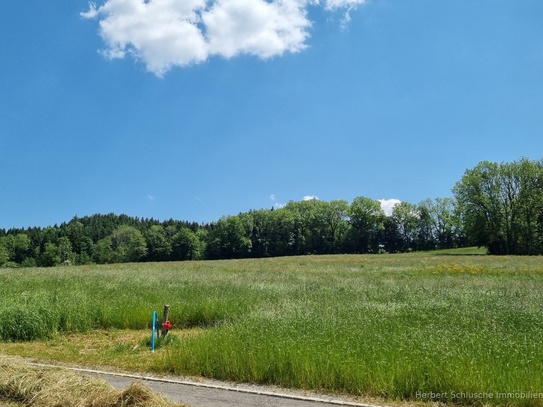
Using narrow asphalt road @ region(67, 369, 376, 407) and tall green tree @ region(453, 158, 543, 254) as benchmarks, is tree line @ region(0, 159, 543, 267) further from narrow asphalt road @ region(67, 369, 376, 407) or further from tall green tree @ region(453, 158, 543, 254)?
narrow asphalt road @ region(67, 369, 376, 407)

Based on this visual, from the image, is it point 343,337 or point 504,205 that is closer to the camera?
point 343,337

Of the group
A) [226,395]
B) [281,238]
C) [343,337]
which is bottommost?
[226,395]

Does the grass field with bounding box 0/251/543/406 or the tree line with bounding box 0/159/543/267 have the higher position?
the tree line with bounding box 0/159/543/267

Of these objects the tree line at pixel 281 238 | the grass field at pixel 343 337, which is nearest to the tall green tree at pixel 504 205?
the tree line at pixel 281 238

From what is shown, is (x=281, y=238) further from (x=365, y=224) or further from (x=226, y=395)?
(x=226, y=395)

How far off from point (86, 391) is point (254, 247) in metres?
121

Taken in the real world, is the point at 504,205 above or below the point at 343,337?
above

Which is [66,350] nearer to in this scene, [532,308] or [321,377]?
[321,377]

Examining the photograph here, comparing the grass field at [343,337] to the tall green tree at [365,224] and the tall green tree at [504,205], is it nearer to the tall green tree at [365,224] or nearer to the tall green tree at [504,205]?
the tall green tree at [504,205]

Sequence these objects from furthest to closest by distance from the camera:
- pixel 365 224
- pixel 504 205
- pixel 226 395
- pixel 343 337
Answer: pixel 365 224 < pixel 504 205 < pixel 343 337 < pixel 226 395

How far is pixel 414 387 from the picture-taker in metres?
7.24

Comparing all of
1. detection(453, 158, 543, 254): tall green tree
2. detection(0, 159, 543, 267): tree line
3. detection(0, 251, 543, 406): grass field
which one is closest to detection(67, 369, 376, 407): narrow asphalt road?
detection(0, 251, 543, 406): grass field

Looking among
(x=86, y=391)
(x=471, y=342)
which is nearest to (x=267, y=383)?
(x=86, y=391)

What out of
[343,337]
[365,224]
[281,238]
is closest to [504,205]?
[365,224]
